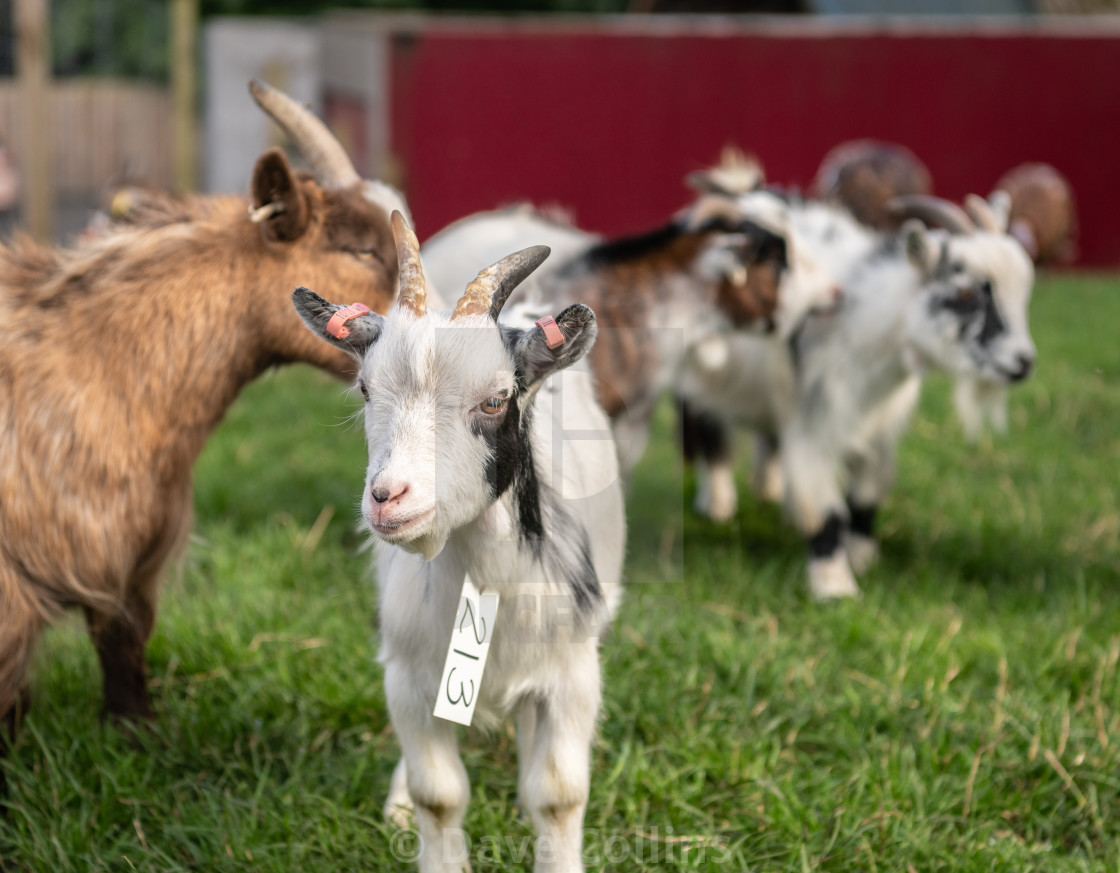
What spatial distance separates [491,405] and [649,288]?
2530 millimetres

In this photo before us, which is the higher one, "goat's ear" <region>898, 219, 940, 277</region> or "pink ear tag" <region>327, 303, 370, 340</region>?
"pink ear tag" <region>327, 303, 370, 340</region>

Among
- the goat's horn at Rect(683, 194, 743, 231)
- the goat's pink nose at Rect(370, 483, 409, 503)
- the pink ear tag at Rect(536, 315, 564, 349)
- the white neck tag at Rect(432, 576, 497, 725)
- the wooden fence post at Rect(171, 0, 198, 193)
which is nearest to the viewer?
the goat's pink nose at Rect(370, 483, 409, 503)

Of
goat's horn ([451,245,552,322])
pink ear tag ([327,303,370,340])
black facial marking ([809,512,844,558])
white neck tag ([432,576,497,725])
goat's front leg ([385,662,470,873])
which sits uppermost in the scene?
goat's horn ([451,245,552,322])

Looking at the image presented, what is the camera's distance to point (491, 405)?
2021mm

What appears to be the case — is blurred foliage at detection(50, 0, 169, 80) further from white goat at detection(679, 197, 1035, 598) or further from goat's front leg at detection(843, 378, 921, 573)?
goat's front leg at detection(843, 378, 921, 573)

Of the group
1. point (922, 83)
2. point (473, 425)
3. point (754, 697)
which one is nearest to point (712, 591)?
point (754, 697)

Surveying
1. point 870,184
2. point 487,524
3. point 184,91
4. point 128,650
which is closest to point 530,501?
point 487,524

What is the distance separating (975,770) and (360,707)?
159 centimetres

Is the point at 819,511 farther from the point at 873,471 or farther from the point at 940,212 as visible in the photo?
the point at 940,212

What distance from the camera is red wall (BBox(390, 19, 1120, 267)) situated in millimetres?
11805

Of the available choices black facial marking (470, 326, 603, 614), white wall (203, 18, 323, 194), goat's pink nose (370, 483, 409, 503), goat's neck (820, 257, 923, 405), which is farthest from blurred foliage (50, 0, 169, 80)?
goat's pink nose (370, 483, 409, 503)

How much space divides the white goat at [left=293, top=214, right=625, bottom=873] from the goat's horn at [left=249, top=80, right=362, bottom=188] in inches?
35.3

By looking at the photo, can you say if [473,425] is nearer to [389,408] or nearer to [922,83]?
[389,408]

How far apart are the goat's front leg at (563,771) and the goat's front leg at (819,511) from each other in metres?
2.09
